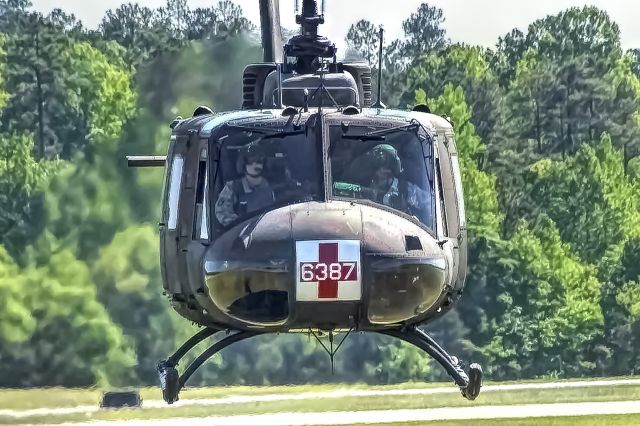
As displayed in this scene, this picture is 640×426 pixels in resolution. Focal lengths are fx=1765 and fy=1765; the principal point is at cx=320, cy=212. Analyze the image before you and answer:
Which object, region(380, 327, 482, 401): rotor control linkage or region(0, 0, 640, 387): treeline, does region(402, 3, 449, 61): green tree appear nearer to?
region(0, 0, 640, 387): treeline

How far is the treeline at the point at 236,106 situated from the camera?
4972cm

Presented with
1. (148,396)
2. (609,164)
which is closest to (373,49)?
(609,164)

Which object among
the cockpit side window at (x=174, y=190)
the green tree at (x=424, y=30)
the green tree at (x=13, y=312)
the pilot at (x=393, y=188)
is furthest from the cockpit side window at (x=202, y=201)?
the green tree at (x=424, y=30)

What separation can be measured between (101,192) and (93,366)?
5098 mm

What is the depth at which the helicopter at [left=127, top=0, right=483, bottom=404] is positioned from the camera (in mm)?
15867

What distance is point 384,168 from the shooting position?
56.1 feet

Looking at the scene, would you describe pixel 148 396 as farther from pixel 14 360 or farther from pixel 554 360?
pixel 554 360

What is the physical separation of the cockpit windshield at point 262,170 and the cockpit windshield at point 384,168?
24 centimetres

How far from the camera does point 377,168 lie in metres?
17.1

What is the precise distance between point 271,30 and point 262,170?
5226mm

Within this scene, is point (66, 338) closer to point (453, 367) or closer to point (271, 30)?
point (271, 30)

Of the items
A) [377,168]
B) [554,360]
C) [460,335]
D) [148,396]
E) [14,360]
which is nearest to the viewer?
[377,168]

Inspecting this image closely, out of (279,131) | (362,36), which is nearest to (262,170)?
(279,131)

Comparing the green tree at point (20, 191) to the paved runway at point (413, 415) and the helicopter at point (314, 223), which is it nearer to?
the paved runway at point (413, 415)
